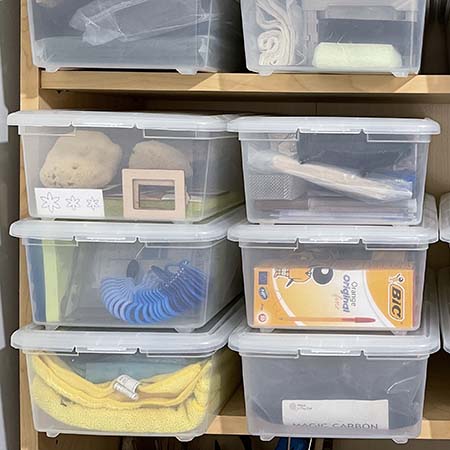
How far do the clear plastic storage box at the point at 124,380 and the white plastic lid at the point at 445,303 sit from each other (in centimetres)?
27

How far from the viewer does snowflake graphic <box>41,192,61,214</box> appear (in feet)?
3.31

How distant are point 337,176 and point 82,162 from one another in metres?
0.29

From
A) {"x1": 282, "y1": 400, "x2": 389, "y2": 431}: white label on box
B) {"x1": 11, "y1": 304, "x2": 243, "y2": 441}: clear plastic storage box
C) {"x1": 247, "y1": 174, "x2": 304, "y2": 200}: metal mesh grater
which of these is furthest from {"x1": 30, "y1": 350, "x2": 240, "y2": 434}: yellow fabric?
{"x1": 247, "y1": 174, "x2": 304, "y2": 200}: metal mesh grater

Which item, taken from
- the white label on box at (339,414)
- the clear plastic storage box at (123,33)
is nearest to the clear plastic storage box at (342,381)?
the white label on box at (339,414)

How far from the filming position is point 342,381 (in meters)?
1.02

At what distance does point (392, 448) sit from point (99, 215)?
0.70 metres

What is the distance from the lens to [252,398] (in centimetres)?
104

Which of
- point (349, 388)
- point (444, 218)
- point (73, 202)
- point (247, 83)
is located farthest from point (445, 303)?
point (73, 202)

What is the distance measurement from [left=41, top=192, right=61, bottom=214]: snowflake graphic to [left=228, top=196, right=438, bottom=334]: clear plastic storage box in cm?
21

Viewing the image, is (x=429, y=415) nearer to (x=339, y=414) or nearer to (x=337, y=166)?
(x=339, y=414)

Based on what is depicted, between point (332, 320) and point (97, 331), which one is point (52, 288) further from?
point (332, 320)

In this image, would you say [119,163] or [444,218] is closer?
[119,163]

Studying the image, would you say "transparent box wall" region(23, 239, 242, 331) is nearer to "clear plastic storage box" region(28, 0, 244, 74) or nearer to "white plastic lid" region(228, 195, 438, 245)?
"white plastic lid" region(228, 195, 438, 245)

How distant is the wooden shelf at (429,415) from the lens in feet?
3.40
